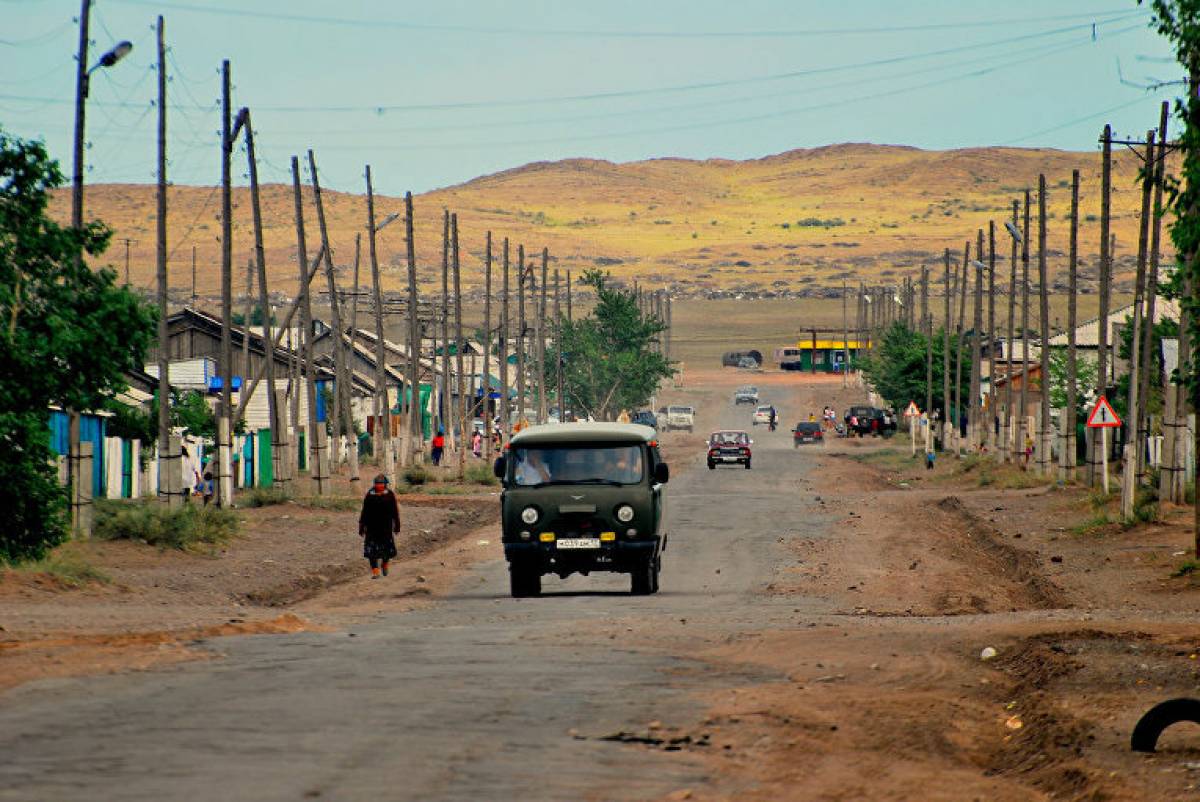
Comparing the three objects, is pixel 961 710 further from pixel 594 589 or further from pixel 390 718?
pixel 594 589

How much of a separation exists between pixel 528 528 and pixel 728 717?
38.6ft

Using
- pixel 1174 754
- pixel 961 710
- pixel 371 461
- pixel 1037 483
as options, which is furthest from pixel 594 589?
pixel 371 461

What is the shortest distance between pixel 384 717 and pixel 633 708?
183 cm

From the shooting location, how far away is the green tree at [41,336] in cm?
2478

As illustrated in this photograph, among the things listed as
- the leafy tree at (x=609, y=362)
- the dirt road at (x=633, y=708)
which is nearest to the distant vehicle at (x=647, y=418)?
the leafy tree at (x=609, y=362)

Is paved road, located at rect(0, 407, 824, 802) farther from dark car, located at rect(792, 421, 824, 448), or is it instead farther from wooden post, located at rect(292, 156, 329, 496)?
dark car, located at rect(792, 421, 824, 448)

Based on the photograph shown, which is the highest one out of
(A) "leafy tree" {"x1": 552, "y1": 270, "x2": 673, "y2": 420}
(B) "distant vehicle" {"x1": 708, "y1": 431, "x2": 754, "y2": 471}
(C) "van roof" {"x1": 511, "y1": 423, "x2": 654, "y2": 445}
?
(A) "leafy tree" {"x1": 552, "y1": 270, "x2": 673, "y2": 420}

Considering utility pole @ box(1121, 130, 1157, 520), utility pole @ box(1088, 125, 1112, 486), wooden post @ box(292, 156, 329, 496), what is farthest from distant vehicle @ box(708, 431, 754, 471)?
utility pole @ box(1121, 130, 1157, 520)

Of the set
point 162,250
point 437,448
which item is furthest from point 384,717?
point 437,448

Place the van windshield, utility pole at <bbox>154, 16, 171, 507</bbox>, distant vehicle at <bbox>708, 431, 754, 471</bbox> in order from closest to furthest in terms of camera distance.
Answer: the van windshield → utility pole at <bbox>154, 16, 171, 507</bbox> → distant vehicle at <bbox>708, 431, 754, 471</bbox>

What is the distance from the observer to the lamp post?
30.5m

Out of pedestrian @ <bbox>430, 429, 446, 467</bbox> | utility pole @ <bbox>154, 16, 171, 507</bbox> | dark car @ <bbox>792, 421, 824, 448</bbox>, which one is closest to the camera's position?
utility pole @ <bbox>154, 16, 171, 507</bbox>

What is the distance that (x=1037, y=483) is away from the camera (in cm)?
5512

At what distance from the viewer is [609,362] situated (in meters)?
117
